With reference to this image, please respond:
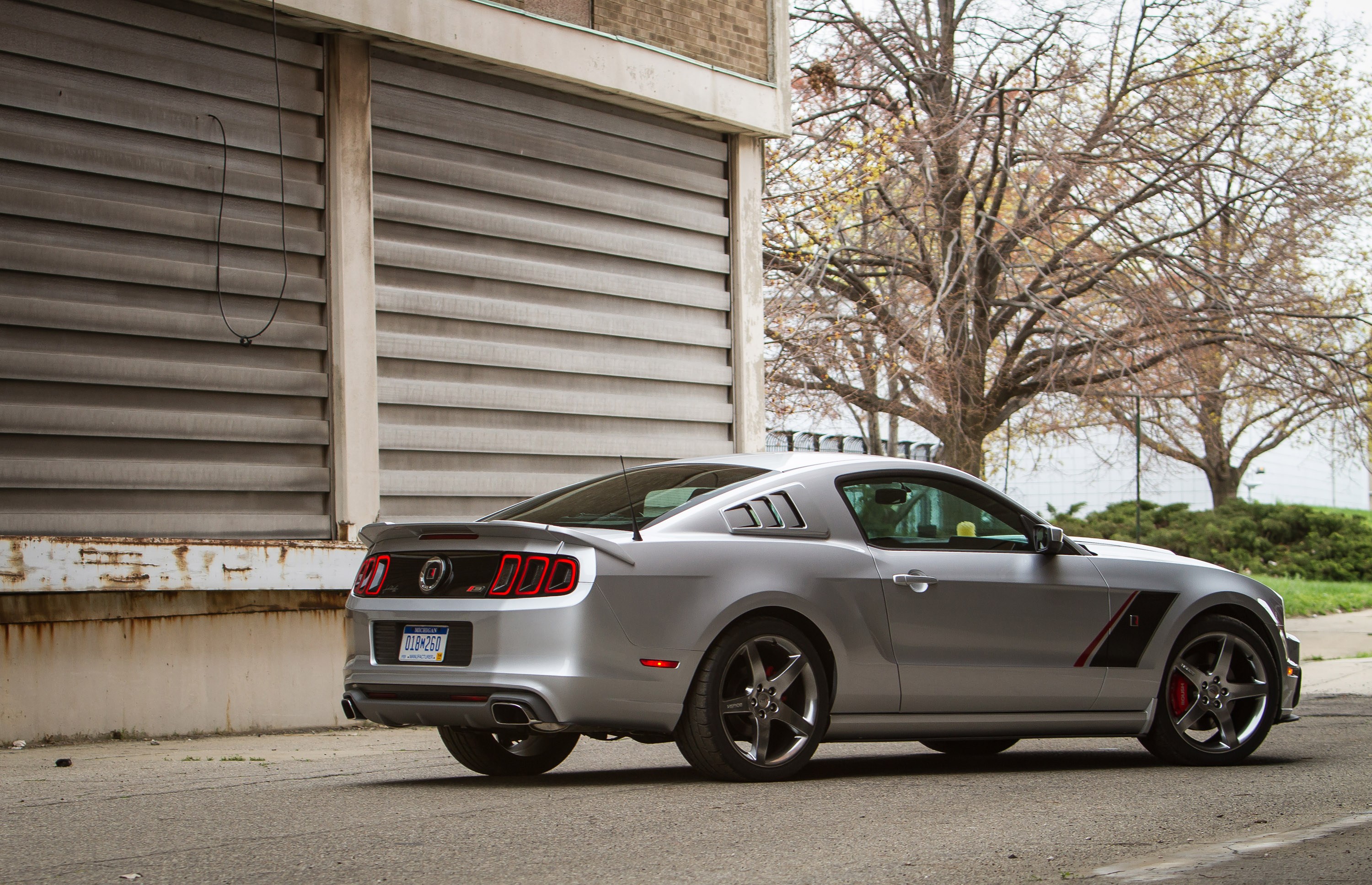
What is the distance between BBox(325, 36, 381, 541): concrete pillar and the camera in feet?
33.0

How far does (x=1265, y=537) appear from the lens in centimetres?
2539

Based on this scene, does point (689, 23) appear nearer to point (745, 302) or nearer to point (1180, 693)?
point (745, 302)

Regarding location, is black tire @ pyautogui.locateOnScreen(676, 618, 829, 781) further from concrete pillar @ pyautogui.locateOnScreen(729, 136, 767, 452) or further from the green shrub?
the green shrub

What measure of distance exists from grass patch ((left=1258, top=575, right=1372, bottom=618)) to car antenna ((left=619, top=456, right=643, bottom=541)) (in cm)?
1387

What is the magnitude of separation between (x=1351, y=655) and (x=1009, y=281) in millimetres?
6909

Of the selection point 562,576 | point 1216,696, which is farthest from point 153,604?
point 1216,696

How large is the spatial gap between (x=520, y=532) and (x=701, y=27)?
25.2 feet

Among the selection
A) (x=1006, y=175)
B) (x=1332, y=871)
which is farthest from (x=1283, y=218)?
(x=1332, y=871)

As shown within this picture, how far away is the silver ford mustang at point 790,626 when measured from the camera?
5949mm

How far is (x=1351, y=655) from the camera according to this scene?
15000 mm

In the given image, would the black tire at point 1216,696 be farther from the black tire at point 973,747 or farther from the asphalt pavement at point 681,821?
the black tire at point 973,747

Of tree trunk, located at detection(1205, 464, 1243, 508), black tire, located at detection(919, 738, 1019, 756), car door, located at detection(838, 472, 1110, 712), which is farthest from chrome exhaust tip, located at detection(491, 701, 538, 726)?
tree trunk, located at detection(1205, 464, 1243, 508)

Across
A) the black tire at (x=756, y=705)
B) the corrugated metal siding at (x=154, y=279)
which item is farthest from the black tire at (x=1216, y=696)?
the corrugated metal siding at (x=154, y=279)

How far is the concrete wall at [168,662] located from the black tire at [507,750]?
2.87m
